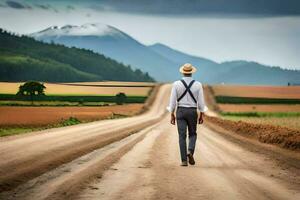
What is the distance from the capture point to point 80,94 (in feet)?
366

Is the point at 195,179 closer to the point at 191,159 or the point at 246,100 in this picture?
the point at 191,159

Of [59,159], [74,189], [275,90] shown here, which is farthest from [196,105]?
[275,90]

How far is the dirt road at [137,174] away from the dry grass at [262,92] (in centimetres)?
8429

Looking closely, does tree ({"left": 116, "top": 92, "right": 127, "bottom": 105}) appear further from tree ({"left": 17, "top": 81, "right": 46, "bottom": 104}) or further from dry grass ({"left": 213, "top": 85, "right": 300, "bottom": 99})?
tree ({"left": 17, "top": 81, "right": 46, "bottom": 104})

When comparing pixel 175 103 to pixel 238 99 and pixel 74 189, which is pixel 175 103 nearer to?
pixel 74 189

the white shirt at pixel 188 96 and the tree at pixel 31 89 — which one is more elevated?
the tree at pixel 31 89

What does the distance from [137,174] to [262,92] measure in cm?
11223

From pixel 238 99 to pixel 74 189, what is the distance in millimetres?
106331

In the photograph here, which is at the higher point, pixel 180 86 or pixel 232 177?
pixel 180 86

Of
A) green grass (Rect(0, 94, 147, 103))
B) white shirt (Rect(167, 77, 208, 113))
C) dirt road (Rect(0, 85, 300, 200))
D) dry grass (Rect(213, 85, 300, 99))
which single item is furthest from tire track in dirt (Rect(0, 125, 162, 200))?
dry grass (Rect(213, 85, 300, 99))

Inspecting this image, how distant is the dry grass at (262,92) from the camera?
10871 cm

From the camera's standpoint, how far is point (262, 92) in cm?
12362

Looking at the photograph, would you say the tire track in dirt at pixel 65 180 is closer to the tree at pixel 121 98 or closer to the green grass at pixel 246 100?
the green grass at pixel 246 100

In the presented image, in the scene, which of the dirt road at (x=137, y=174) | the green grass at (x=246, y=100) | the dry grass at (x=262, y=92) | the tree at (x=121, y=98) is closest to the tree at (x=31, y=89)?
the tree at (x=121, y=98)
